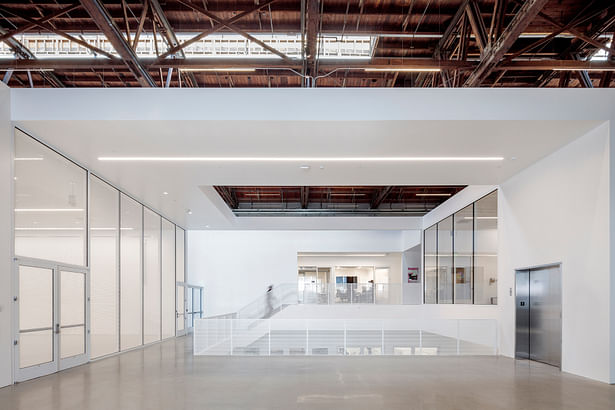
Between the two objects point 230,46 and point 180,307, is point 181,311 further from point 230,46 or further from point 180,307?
point 230,46

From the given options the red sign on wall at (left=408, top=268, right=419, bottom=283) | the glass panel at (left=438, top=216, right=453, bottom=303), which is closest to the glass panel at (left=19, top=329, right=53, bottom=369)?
the glass panel at (left=438, top=216, right=453, bottom=303)

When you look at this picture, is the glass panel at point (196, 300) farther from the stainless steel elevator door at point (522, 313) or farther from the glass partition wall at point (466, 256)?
the stainless steel elevator door at point (522, 313)

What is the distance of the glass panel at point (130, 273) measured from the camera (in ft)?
47.1

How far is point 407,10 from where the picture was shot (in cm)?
972

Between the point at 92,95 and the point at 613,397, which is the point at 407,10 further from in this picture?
the point at 613,397

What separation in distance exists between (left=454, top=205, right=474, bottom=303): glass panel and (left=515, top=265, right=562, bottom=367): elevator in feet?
14.4

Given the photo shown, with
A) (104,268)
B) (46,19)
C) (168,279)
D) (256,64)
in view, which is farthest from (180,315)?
(46,19)

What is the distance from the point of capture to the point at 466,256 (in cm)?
1709

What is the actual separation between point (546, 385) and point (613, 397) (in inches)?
43.8

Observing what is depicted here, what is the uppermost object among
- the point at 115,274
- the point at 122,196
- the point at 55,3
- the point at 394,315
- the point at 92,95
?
the point at 55,3

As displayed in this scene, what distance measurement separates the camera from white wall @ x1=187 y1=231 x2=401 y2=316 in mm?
27250

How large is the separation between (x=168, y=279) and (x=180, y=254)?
7.26 feet

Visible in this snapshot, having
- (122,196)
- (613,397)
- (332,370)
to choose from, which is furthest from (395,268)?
(613,397)

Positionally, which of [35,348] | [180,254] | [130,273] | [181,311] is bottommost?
[181,311]
